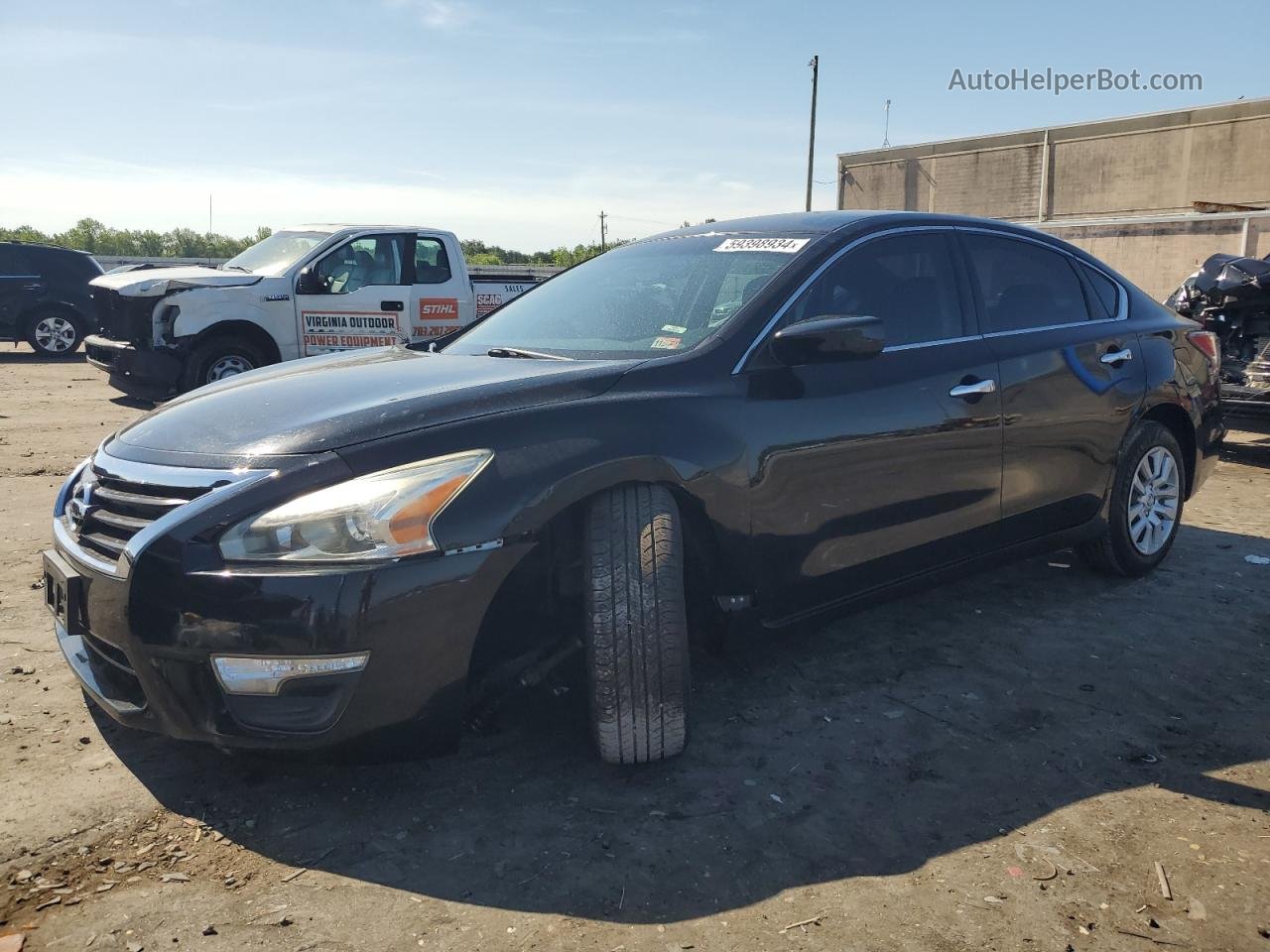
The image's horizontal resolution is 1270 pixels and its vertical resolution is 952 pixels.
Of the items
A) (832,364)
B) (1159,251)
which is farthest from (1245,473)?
(1159,251)

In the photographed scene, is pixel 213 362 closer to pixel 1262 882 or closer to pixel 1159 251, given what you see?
pixel 1262 882

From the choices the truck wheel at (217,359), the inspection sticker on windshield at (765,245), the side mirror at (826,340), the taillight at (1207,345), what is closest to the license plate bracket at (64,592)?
the side mirror at (826,340)

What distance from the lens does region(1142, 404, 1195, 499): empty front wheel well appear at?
4688 mm

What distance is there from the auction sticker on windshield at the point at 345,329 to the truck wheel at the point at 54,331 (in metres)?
7.89

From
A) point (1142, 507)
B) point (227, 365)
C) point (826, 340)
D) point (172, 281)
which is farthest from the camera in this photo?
point (227, 365)

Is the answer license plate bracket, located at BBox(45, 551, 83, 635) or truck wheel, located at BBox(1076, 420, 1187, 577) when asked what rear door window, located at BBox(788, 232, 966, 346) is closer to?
truck wheel, located at BBox(1076, 420, 1187, 577)

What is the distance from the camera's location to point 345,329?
1038 cm

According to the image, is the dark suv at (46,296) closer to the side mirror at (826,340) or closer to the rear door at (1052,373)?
the rear door at (1052,373)

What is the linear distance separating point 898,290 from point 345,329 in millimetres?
7790

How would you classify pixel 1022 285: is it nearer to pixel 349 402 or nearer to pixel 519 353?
pixel 519 353

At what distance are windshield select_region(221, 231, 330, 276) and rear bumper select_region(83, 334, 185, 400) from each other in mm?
1360

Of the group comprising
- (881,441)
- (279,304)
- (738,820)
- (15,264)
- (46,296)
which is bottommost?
(738,820)

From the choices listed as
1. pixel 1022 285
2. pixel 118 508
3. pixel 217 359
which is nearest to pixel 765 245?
pixel 1022 285

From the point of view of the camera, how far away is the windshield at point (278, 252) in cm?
1033
